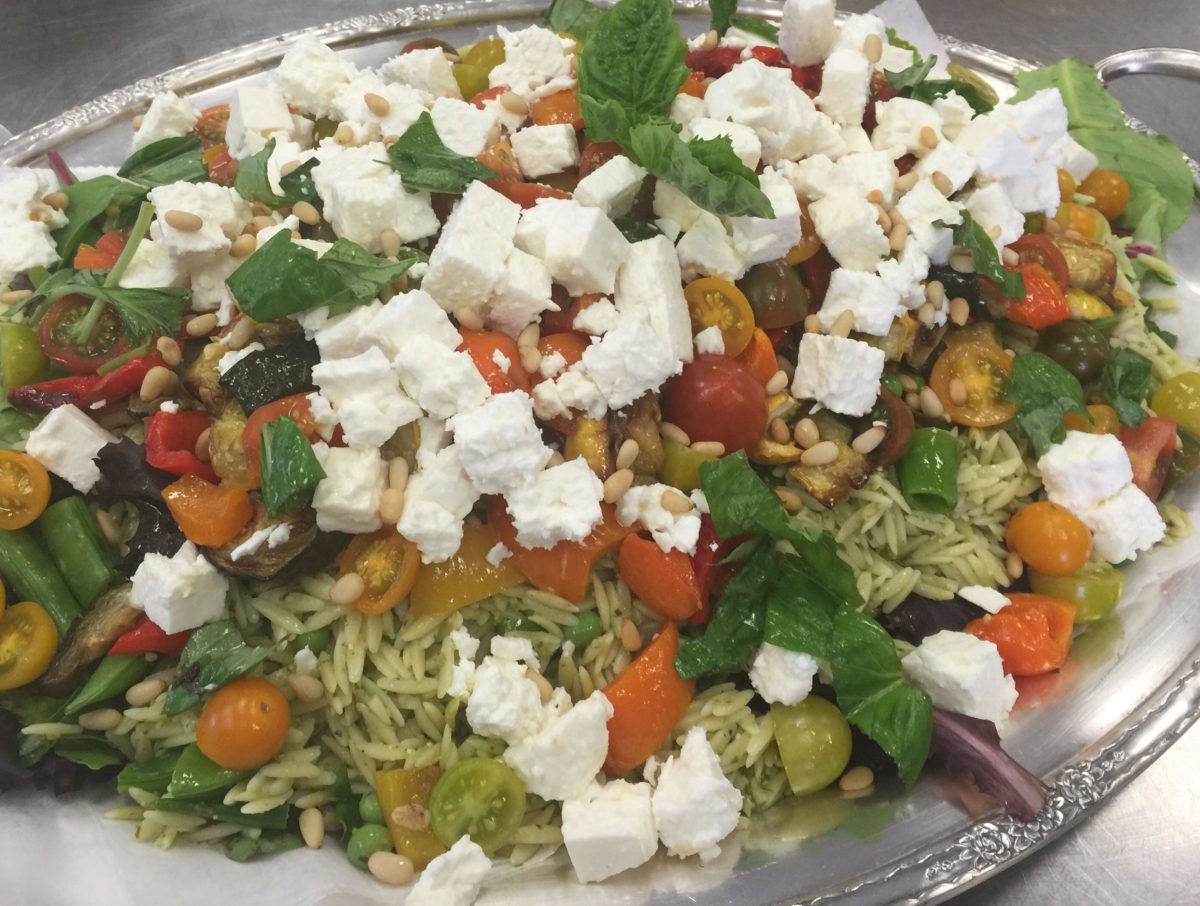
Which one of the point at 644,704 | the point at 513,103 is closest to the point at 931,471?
the point at 644,704

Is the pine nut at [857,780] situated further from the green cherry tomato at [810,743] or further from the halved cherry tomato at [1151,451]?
the halved cherry tomato at [1151,451]

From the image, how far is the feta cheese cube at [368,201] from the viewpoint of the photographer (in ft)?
9.09

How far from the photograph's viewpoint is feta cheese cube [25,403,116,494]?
2.65 m

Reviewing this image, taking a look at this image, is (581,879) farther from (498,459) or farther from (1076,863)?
(1076,863)

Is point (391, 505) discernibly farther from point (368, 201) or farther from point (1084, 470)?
point (1084, 470)

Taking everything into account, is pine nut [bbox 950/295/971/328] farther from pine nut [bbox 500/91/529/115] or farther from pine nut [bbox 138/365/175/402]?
pine nut [bbox 138/365/175/402]

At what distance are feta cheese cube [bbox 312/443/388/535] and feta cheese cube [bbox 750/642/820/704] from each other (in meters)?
1.26

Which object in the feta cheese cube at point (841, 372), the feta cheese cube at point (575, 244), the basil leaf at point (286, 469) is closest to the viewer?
the basil leaf at point (286, 469)

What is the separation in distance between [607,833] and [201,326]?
1998 millimetres

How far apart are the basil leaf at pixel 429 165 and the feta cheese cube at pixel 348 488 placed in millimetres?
913

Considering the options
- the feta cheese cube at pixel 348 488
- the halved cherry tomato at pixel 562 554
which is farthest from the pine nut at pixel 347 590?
the halved cherry tomato at pixel 562 554

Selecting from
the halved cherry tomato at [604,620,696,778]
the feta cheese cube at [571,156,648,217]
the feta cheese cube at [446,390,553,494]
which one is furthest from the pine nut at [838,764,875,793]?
the feta cheese cube at [571,156,648,217]

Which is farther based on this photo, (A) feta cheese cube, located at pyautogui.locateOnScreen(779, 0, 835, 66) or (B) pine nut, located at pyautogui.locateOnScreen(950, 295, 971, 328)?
(A) feta cheese cube, located at pyautogui.locateOnScreen(779, 0, 835, 66)

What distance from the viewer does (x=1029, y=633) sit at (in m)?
2.86
